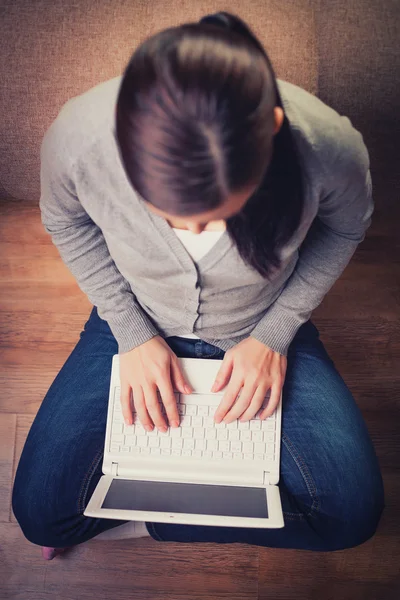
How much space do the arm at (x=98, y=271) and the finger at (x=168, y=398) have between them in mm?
79

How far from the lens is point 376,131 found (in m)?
1.06

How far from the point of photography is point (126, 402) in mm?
876

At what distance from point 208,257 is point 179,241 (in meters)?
0.05

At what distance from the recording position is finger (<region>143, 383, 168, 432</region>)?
0.86 m

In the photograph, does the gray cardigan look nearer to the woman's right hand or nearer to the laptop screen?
the woman's right hand

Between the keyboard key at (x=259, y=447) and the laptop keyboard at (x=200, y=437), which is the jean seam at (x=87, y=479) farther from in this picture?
the keyboard key at (x=259, y=447)

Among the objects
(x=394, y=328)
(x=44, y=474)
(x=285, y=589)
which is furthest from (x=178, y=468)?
(x=394, y=328)

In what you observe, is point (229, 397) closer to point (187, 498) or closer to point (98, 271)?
point (187, 498)

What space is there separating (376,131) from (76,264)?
0.67 m

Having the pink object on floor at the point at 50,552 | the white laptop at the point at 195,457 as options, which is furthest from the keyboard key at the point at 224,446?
the pink object on floor at the point at 50,552

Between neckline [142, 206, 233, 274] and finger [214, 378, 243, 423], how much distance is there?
233 millimetres

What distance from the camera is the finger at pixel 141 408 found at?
2.85 ft

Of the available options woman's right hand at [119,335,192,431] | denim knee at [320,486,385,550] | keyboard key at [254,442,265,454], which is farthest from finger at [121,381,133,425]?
denim knee at [320,486,385,550]

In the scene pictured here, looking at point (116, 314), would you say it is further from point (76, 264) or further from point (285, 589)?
point (285, 589)
